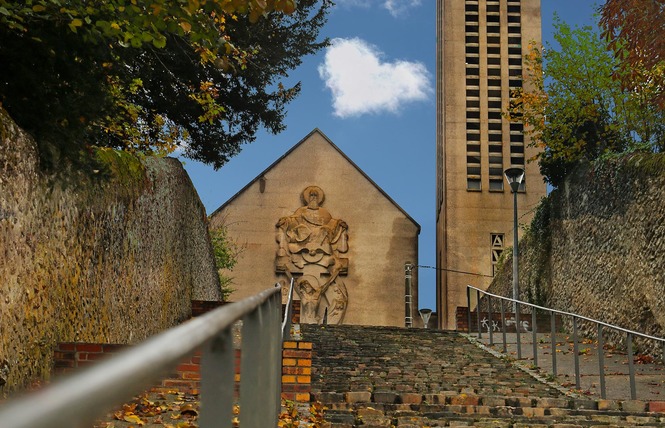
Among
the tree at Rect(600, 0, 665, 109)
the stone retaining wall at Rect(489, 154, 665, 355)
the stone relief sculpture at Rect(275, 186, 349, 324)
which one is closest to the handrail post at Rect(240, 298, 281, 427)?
the tree at Rect(600, 0, 665, 109)

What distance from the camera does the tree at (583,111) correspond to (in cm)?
1853

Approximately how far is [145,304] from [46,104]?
399 centimetres

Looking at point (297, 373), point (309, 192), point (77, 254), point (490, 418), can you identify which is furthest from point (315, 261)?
point (77, 254)

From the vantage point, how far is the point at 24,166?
6.10 m

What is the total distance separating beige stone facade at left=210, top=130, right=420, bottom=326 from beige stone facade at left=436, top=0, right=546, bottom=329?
2777 mm

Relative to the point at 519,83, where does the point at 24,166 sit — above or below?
below

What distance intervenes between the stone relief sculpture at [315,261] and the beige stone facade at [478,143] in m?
4.91

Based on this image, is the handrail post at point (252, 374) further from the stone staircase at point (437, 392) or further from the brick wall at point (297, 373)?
the brick wall at point (297, 373)

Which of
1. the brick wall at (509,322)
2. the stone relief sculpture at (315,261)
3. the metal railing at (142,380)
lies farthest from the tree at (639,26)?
the stone relief sculpture at (315,261)

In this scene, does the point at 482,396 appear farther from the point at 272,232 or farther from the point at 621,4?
the point at 272,232

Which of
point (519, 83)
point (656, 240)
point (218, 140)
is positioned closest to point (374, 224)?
point (519, 83)

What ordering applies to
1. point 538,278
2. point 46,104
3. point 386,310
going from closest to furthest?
1. point 46,104
2. point 538,278
3. point 386,310

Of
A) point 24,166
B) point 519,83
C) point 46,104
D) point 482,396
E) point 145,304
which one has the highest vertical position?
point 519,83

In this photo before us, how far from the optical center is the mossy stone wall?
19.2 ft
